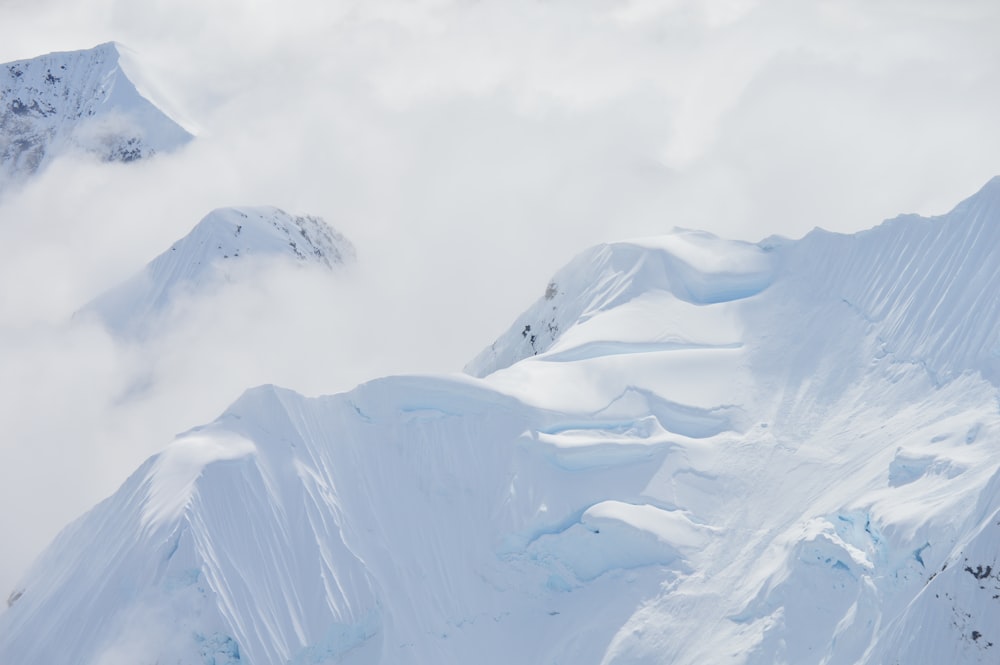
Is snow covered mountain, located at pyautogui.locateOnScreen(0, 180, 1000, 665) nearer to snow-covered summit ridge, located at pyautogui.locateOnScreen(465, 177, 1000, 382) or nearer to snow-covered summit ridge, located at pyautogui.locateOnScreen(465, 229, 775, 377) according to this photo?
snow-covered summit ridge, located at pyautogui.locateOnScreen(465, 177, 1000, 382)

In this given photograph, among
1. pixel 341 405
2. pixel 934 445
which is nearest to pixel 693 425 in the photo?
pixel 934 445

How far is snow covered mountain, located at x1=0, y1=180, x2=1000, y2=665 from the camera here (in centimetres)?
5975

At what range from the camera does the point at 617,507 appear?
6662 centimetres

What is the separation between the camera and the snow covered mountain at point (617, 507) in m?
59.8

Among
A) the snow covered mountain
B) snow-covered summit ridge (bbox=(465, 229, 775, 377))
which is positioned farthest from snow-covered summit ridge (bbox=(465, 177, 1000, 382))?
the snow covered mountain

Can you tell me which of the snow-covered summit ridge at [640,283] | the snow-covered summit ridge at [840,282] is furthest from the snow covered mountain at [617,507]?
the snow-covered summit ridge at [640,283]

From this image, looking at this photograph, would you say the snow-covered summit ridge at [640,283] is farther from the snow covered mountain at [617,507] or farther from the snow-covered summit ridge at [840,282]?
the snow covered mountain at [617,507]

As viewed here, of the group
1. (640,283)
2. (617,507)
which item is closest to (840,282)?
(640,283)

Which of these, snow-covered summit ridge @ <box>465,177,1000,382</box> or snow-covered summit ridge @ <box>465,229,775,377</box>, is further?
snow-covered summit ridge @ <box>465,229,775,377</box>

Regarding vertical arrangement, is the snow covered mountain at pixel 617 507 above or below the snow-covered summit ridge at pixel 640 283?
below

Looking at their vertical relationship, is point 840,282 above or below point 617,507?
above

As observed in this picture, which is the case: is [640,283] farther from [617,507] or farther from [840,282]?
[617,507]

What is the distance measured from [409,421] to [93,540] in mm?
18912

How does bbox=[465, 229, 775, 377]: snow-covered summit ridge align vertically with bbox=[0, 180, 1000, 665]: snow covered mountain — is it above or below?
above
